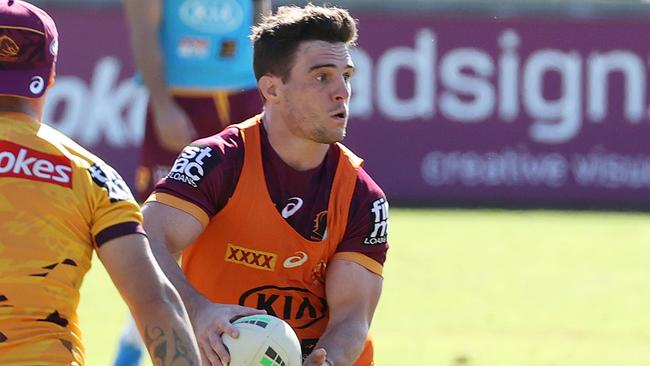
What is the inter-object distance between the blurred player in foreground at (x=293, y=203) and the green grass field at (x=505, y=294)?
8.06ft

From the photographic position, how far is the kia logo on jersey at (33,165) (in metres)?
4.01

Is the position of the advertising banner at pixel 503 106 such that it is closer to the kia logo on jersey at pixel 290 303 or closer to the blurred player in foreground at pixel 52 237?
the kia logo on jersey at pixel 290 303

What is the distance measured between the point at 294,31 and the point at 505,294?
556cm

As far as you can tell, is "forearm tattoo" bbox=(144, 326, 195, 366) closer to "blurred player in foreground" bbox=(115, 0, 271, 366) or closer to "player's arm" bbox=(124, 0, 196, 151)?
"player's arm" bbox=(124, 0, 196, 151)

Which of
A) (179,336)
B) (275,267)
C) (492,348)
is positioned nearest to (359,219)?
(275,267)

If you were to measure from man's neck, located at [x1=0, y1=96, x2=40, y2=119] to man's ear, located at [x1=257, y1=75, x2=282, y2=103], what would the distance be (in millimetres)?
1773

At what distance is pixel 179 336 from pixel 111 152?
38.8ft

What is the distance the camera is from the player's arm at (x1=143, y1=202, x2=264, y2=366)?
5229mm

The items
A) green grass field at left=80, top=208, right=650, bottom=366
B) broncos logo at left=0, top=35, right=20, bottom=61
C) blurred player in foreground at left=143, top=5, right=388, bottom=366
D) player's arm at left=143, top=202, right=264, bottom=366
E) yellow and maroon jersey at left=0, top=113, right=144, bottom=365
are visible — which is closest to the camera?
yellow and maroon jersey at left=0, top=113, right=144, bottom=365

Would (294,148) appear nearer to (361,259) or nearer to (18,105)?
(361,259)

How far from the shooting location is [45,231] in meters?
4.00

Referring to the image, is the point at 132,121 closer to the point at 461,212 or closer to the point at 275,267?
the point at 461,212

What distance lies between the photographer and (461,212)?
626 inches

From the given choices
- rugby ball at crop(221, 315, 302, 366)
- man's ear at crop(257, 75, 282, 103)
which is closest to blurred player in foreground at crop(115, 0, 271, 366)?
man's ear at crop(257, 75, 282, 103)
